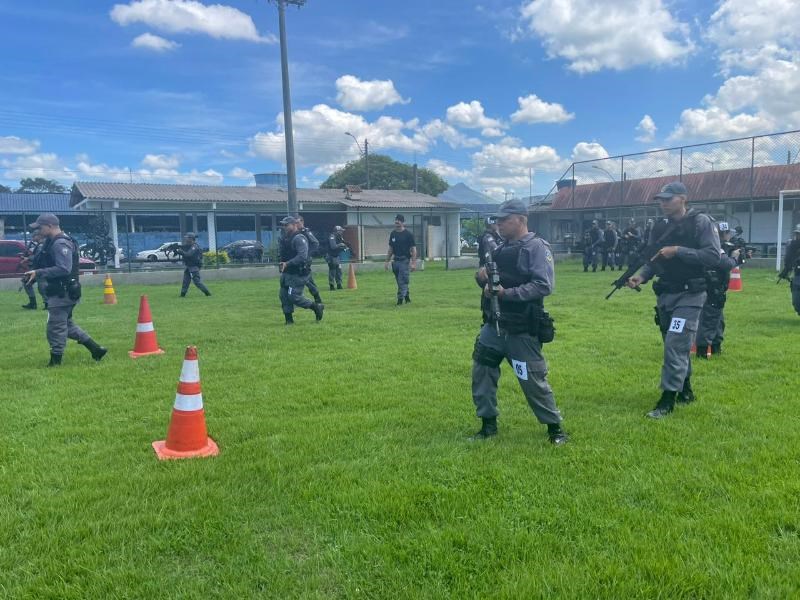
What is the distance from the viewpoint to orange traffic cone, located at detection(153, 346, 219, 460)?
4438mm

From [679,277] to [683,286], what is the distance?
0.08m

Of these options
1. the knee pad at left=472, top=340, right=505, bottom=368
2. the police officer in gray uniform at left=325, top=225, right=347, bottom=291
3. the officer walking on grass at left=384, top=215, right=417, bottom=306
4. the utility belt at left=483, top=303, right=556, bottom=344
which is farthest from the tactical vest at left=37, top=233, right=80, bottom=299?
the police officer in gray uniform at left=325, top=225, right=347, bottom=291

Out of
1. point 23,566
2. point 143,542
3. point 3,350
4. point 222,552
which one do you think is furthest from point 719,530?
point 3,350

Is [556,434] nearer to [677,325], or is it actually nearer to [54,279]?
[677,325]

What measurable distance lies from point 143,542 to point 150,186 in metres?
34.7

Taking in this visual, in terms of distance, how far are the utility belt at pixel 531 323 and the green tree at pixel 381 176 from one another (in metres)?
58.5

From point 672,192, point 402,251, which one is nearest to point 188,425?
point 672,192

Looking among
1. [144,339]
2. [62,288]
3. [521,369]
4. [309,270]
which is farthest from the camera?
[309,270]

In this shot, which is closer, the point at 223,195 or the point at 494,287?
the point at 494,287

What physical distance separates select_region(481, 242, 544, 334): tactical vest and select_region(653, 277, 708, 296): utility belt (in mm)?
1550

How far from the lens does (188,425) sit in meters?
4.45

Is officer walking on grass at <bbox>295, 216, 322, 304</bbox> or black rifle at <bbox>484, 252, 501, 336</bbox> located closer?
black rifle at <bbox>484, 252, 501, 336</bbox>

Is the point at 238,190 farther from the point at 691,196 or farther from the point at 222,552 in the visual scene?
the point at 222,552

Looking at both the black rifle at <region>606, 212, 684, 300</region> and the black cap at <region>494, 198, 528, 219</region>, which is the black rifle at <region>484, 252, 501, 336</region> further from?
the black rifle at <region>606, 212, 684, 300</region>
